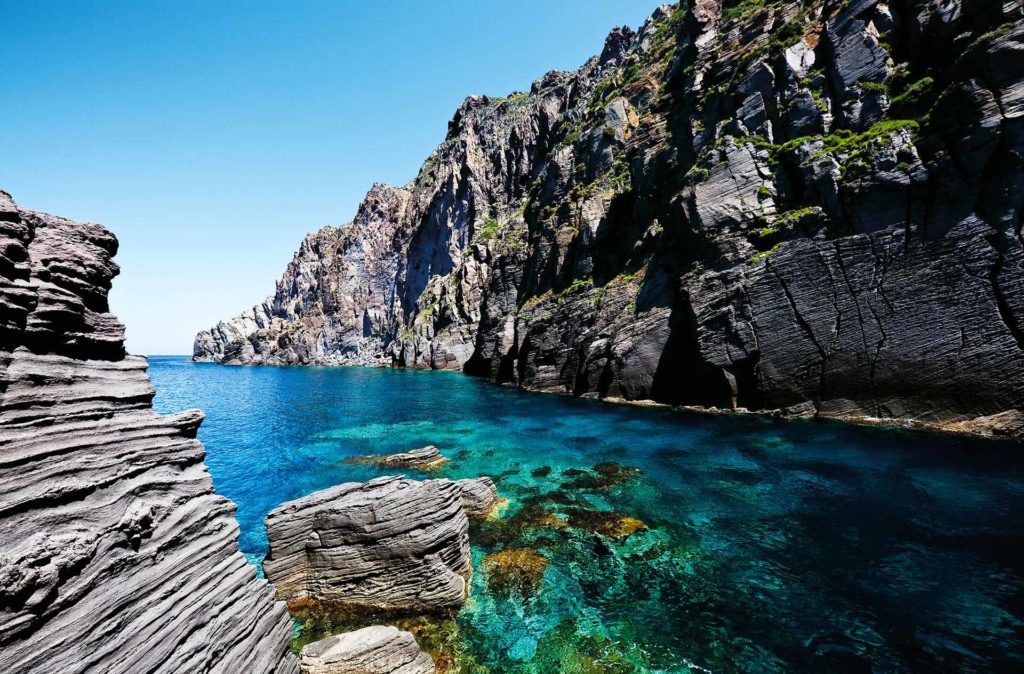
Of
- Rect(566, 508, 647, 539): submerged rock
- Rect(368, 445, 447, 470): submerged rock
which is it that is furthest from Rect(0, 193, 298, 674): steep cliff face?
Rect(368, 445, 447, 470): submerged rock

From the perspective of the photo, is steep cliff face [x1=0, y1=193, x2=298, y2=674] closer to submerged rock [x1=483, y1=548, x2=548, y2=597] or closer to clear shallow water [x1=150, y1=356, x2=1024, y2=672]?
clear shallow water [x1=150, y1=356, x2=1024, y2=672]

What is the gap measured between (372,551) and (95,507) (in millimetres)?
7948

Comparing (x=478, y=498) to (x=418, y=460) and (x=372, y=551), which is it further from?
(x=418, y=460)

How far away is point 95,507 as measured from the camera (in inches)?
269

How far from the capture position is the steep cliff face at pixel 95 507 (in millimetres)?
5809

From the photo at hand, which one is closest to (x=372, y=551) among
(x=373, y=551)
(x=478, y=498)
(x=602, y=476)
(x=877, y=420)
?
(x=373, y=551)

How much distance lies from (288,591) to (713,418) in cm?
3199

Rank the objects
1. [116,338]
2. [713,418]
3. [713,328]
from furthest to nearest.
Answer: [713,328] → [713,418] → [116,338]

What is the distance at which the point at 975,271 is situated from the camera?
24.6 meters

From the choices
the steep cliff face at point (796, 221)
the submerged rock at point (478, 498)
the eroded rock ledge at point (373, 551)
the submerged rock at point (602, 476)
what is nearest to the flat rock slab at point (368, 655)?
the eroded rock ledge at point (373, 551)

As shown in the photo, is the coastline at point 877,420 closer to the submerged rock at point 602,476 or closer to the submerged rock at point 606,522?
the submerged rock at point 602,476

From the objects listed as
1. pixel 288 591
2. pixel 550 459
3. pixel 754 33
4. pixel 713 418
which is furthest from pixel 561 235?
pixel 288 591

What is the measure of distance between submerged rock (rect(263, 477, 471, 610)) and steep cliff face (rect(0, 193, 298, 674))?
3.91 m

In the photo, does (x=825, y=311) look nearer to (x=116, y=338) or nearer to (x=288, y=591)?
(x=288, y=591)
